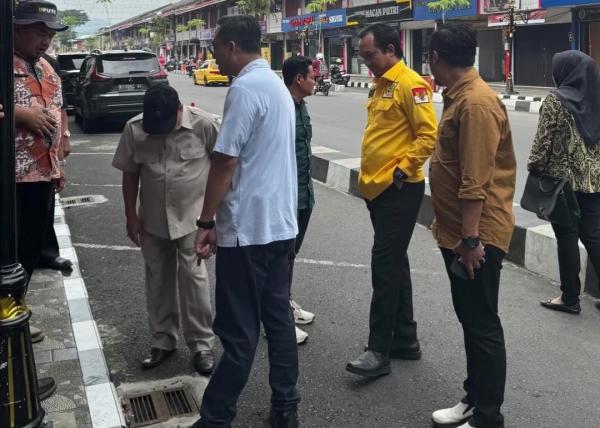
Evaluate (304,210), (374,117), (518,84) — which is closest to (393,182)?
(374,117)

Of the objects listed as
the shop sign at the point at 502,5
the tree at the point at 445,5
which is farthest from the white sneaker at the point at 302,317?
the tree at the point at 445,5

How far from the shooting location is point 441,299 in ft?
15.4

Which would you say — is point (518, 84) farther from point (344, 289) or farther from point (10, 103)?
point (10, 103)

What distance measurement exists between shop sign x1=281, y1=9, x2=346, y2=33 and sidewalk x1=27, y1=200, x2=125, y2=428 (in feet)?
115

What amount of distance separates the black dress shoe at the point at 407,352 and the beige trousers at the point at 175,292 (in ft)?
3.30

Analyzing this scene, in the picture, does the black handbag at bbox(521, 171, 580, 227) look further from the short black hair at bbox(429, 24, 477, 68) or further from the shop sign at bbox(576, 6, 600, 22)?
the shop sign at bbox(576, 6, 600, 22)

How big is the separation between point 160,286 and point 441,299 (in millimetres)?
2006

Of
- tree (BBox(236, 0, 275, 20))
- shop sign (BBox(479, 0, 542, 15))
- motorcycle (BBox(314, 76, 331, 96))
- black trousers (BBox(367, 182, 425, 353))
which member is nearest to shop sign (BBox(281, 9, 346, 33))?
tree (BBox(236, 0, 275, 20))

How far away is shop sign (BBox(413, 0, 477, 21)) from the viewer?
26928mm

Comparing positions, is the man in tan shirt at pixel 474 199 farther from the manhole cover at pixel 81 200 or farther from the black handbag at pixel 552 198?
the manhole cover at pixel 81 200

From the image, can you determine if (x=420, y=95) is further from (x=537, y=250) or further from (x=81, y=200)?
(x=81, y=200)

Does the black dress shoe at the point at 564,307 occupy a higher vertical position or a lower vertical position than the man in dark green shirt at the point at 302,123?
lower

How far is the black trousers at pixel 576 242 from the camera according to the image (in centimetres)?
429

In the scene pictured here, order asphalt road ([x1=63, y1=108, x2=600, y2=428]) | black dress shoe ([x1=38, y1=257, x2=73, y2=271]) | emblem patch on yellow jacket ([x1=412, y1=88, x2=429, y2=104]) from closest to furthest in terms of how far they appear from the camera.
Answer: asphalt road ([x1=63, y1=108, x2=600, y2=428]) < emblem patch on yellow jacket ([x1=412, y1=88, x2=429, y2=104]) < black dress shoe ([x1=38, y1=257, x2=73, y2=271])
